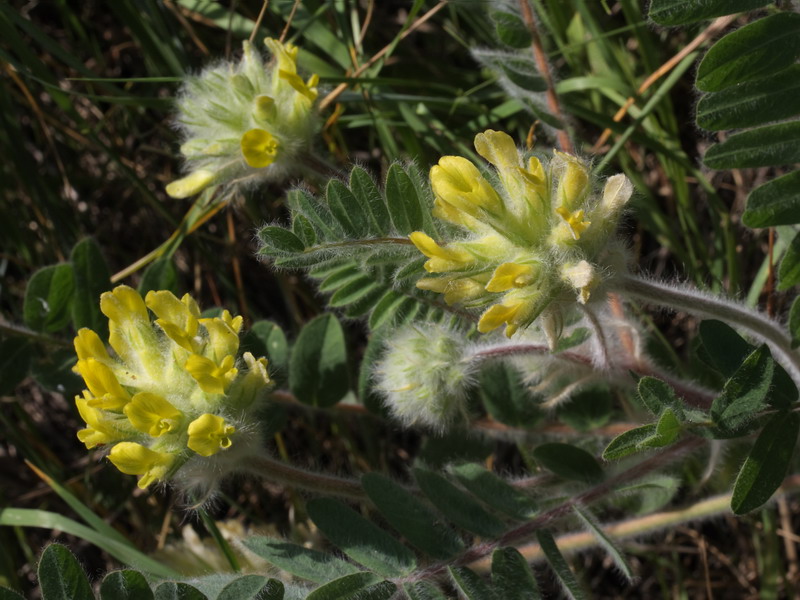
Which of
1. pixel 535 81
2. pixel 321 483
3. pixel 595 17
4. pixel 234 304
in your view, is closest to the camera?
pixel 321 483

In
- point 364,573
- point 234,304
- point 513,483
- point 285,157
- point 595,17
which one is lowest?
point 513,483

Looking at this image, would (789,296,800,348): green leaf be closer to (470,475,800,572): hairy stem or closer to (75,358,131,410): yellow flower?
(470,475,800,572): hairy stem

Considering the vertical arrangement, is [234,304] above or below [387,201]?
below

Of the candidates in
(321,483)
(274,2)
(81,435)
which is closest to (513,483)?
(321,483)

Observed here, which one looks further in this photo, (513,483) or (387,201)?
(513,483)

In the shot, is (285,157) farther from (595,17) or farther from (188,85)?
(595,17)

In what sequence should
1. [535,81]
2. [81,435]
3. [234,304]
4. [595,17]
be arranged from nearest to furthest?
[81,435] → [535,81] → [595,17] → [234,304]

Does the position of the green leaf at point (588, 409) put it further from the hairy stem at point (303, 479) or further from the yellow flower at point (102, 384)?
the yellow flower at point (102, 384)

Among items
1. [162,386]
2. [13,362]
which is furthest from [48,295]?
[162,386]
